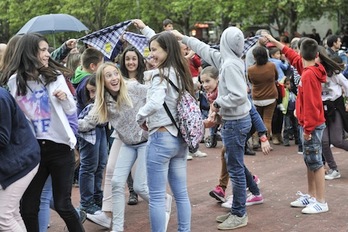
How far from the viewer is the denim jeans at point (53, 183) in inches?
180

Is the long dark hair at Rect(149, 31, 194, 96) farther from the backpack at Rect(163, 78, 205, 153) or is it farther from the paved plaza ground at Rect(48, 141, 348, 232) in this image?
the paved plaza ground at Rect(48, 141, 348, 232)

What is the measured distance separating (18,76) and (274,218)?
312 cm

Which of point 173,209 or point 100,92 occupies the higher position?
point 100,92

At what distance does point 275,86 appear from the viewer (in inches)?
401

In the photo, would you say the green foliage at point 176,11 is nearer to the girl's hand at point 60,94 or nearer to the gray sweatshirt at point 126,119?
the gray sweatshirt at point 126,119

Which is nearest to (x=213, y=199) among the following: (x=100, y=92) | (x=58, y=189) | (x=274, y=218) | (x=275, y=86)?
(x=274, y=218)

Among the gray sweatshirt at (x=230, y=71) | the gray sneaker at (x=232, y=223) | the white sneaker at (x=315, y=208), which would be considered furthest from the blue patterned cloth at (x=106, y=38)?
the white sneaker at (x=315, y=208)

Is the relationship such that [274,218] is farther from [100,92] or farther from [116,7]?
[116,7]

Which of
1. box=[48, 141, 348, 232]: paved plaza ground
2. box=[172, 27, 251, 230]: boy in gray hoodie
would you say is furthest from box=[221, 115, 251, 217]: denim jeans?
box=[48, 141, 348, 232]: paved plaza ground

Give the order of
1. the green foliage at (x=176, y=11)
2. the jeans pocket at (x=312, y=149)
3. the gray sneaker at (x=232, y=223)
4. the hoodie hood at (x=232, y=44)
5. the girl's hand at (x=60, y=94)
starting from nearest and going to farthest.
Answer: the girl's hand at (x=60, y=94) → the hoodie hood at (x=232, y=44) → the gray sneaker at (x=232, y=223) → the jeans pocket at (x=312, y=149) → the green foliage at (x=176, y=11)

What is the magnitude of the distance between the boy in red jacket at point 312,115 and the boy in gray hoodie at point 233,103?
30.0 inches

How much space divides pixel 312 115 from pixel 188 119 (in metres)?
1.80

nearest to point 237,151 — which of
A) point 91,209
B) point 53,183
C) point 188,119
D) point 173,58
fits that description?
point 188,119

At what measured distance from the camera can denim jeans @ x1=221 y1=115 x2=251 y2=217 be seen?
5.45 meters
